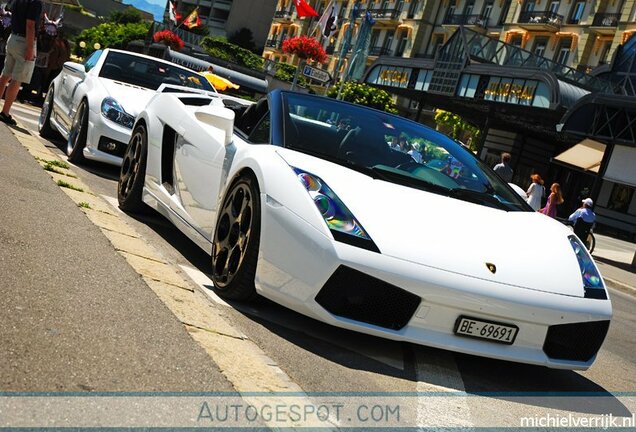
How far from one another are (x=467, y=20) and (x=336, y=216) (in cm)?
6292

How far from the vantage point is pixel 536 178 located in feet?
64.5

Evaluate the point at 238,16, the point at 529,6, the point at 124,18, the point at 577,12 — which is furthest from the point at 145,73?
the point at 124,18

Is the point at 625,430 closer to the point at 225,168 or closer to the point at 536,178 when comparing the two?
the point at 225,168

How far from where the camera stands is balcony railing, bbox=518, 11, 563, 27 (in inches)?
2176

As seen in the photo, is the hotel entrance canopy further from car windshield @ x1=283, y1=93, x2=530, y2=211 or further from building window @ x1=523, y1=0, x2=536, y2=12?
car windshield @ x1=283, y1=93, x2=530, y2=211

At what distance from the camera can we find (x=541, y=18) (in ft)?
185

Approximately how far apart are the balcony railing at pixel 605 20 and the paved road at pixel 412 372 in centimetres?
4975

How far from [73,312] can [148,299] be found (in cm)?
50

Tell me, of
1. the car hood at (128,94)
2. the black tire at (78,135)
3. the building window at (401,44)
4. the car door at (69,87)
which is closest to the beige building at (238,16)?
the building window at (401,44)

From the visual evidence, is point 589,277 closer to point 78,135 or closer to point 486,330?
point 486,330

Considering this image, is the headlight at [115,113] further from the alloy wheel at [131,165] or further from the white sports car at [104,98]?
the alloy wheel at [131,165]

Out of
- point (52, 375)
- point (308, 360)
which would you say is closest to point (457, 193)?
point (308, 360)

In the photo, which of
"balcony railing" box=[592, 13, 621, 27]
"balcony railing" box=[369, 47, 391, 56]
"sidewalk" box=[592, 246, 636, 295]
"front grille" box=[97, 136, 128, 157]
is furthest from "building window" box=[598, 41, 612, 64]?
"front grille" box=[97, 136, 128, 157]

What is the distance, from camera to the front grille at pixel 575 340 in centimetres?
441
